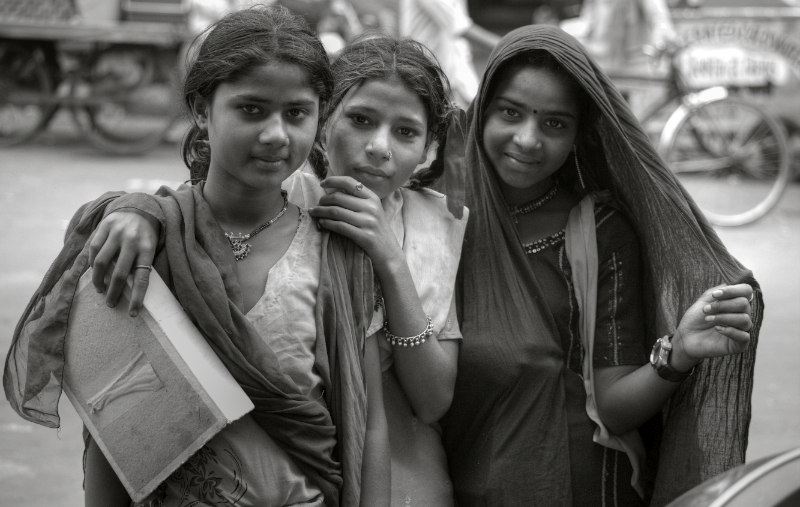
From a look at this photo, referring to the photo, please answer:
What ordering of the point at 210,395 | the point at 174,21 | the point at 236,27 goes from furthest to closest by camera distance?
1. the point at 174,21
2. the point at 236,27
3. the point at 210,395

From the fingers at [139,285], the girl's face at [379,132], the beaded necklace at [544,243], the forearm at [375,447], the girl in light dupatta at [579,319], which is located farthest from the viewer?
the beaded necklace at [544,243]

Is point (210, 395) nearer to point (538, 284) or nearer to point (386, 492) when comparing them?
point (386, 492)

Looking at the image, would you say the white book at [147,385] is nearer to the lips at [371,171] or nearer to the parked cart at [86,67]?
the lips at [371,171]

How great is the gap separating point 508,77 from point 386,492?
0.92 meters

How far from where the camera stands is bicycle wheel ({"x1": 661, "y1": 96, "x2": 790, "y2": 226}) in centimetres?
688

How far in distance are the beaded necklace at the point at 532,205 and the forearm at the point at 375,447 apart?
536 millimetres

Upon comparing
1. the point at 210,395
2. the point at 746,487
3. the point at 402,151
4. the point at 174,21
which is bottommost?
the point at 174,21

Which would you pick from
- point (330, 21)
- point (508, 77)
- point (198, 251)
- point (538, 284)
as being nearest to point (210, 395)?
point (198, 251)

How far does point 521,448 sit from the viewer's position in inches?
73.7

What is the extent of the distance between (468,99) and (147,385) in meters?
5.13

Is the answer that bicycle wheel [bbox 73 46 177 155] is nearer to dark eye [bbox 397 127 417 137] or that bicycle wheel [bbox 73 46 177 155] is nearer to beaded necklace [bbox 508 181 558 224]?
beaded necklace [bbox 508 181 558 224]

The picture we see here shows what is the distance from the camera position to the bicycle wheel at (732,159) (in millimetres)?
6879

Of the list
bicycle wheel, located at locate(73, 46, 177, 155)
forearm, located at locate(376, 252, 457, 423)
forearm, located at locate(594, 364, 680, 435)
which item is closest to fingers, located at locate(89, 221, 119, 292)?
forearm, located at locate(376, 252, 457, 423)

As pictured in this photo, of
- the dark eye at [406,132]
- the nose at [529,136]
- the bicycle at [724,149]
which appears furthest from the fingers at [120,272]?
the bicycle at [724,149]
